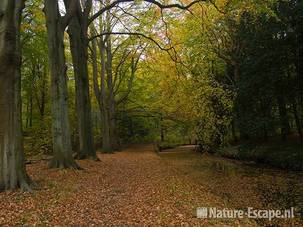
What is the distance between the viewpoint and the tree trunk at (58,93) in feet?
38.1

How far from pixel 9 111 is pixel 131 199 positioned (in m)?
4.12

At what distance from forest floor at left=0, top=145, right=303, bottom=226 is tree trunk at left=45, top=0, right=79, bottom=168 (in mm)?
697

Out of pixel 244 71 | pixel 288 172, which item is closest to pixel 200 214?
pixel 288 172

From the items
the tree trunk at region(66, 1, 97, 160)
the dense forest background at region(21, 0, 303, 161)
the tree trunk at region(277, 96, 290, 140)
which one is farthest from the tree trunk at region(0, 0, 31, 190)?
the tree trunk at region(277, 96, 290, 140)

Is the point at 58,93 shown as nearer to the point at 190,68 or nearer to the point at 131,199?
the point at 131,199

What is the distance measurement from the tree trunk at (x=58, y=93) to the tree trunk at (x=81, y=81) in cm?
358

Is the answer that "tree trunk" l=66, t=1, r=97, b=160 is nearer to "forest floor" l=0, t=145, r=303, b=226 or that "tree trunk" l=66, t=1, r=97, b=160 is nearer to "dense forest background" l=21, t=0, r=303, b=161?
"dense forest background" l=21, t=0, r=303, b=161

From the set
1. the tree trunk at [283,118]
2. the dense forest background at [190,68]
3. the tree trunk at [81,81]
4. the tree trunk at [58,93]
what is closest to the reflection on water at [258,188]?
the dense forest background at [190,68]

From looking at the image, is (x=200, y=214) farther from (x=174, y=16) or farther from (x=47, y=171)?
(x=174, y=16)

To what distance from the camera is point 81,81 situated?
15.9 metres

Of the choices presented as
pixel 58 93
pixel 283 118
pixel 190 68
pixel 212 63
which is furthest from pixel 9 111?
Result: pixel 212 63

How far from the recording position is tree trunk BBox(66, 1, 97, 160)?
51.5 feet

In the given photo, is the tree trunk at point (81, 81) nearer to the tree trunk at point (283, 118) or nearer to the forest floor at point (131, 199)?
the forest floor at point (131, 199)

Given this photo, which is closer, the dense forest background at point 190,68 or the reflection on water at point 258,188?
the reflection on water at point 258,188
